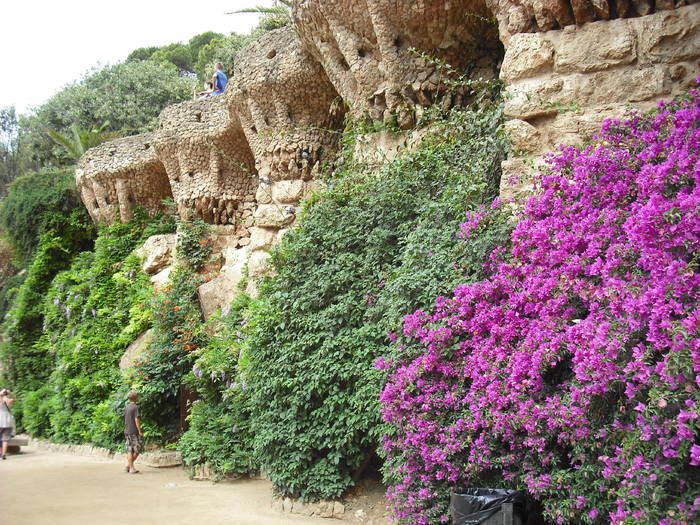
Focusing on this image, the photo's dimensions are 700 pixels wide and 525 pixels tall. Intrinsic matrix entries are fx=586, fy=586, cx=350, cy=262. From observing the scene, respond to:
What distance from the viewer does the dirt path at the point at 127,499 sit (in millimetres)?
5938

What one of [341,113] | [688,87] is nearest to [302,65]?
[341,113]

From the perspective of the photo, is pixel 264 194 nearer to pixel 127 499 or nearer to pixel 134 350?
pixel 134 350

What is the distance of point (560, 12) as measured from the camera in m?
5.25

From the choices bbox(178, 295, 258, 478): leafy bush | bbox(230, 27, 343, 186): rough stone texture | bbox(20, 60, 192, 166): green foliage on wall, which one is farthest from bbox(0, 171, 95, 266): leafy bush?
bbox(178, 295, 258, 478): leafy bush

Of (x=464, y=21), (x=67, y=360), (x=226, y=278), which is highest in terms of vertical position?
(x=464, y=21)

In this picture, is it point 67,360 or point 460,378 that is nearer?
point 460,378

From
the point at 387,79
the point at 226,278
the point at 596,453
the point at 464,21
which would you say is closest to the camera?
the point at 596,453

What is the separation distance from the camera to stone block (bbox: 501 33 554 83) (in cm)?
532

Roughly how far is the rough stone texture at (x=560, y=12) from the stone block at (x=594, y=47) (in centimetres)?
7

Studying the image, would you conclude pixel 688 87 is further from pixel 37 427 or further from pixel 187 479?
pixel 37 427

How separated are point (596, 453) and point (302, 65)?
7.89 m

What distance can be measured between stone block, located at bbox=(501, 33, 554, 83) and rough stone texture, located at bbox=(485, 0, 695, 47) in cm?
13

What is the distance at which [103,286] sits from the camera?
14.0 meters

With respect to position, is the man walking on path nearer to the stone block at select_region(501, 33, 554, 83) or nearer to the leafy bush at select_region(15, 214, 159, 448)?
the leafy bush at select_region(15, 214, 159, 448)
